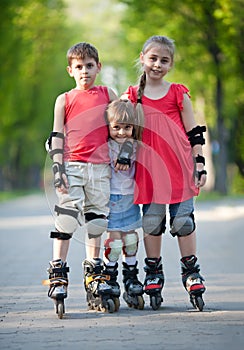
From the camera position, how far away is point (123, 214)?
271 inches

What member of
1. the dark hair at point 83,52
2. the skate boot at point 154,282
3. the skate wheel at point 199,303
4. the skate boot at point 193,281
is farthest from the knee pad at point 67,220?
the dark hair at point 83,52

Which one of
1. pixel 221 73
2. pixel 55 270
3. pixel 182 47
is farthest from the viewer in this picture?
pixel 182 47

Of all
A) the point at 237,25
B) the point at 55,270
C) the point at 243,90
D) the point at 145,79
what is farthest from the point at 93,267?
the point at 243,90

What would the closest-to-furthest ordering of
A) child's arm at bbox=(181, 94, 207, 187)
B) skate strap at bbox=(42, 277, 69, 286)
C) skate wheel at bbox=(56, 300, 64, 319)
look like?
skate wheel at bbox=(56, 300, 64, 319) < skate strap at bbox=(42, 277, 69, 286) < child's arm at bbox=(181, 94, 207, 187)

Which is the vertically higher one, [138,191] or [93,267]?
[138,191]

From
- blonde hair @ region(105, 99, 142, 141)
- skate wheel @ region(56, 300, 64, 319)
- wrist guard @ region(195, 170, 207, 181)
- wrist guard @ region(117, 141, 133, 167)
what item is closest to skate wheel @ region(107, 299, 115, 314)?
skate wheel @ region(56, 300, 64, 319)

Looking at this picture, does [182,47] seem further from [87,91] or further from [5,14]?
[87,91]

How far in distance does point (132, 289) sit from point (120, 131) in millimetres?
1063

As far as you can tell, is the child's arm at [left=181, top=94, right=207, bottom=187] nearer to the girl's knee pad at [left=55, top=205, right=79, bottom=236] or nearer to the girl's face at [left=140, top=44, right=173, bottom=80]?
the girl's face at [left=140, top=44, right=173, bottom=80]

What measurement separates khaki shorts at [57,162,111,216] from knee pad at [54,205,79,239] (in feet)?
0.11

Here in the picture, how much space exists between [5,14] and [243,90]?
8616 millimetres

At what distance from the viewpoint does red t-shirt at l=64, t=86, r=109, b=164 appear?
6.81m

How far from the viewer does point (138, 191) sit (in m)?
6.84

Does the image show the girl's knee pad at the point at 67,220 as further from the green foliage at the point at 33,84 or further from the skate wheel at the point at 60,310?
the green foliage at the point at 33,84
